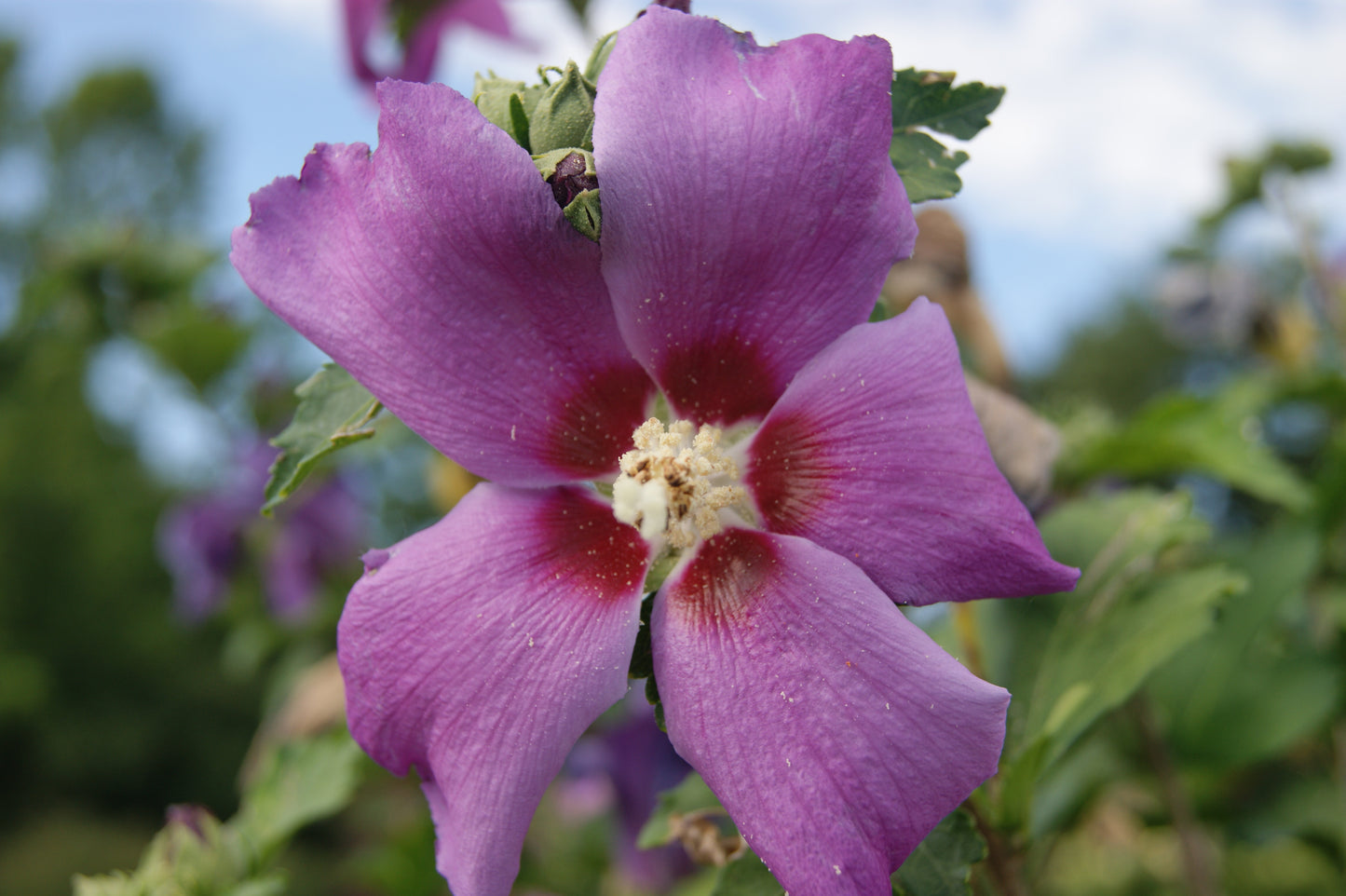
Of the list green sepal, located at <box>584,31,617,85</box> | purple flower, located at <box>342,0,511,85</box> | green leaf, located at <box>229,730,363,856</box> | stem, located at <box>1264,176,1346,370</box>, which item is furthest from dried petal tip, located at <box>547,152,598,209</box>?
stem, located at <box>1264,176,1346,370</box>

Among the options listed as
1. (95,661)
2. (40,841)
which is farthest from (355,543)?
(95,661)

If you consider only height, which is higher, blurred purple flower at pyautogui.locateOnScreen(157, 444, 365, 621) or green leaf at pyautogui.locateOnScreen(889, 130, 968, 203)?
green leaf at pyautogui.locateOnScreen(889, 130, 968, 203)

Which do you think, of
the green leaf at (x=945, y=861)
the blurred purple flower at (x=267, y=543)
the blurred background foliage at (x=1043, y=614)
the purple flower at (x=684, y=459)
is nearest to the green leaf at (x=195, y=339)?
the blurred background foliage at (x=1043, y=614)

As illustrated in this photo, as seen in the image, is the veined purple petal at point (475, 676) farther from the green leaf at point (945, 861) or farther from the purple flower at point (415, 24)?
the purple flower at point (415, 24)

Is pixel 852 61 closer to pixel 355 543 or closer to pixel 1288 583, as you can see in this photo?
pixel 1288 583

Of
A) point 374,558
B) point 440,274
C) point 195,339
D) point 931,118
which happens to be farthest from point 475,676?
point 195,339

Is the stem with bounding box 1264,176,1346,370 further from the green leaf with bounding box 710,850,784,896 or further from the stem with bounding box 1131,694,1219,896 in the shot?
the green leaf with bounding box 710,850,784,896
